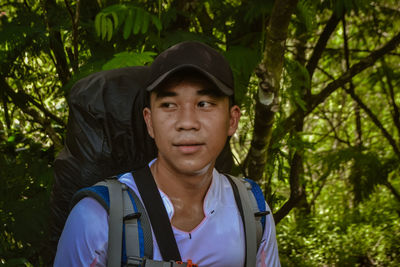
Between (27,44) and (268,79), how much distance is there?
1.88m

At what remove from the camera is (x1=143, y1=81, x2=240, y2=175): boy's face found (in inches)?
68.8

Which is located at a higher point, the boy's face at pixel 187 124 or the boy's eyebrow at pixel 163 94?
the boy's eyebrow at pixel 163 94

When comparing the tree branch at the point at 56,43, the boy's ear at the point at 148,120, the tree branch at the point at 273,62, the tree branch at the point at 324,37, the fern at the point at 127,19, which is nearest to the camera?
the boy's ear at the point at 148,120

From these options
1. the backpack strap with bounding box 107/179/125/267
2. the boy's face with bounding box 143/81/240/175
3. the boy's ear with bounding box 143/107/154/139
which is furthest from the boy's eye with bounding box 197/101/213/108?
the backpack strap with bounding box 107/179/125/267

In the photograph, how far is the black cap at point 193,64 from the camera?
1.72 m

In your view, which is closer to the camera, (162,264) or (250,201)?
(162,264)

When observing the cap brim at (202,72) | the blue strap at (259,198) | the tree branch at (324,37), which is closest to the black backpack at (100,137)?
the blue strap at (259,198)

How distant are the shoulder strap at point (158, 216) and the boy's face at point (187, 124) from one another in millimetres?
125

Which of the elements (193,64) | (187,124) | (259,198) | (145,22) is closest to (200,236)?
(259,198)

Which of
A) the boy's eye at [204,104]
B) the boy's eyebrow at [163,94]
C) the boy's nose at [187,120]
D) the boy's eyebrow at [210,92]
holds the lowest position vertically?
the boy's nose at [187,120]

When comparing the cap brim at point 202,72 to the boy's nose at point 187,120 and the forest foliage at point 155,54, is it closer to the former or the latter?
the boy's nose at point 187,120

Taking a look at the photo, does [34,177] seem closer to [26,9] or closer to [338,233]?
[26,9]

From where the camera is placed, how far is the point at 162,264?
5.33ft

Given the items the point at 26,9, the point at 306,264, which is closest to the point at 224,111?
the point at 26,9
